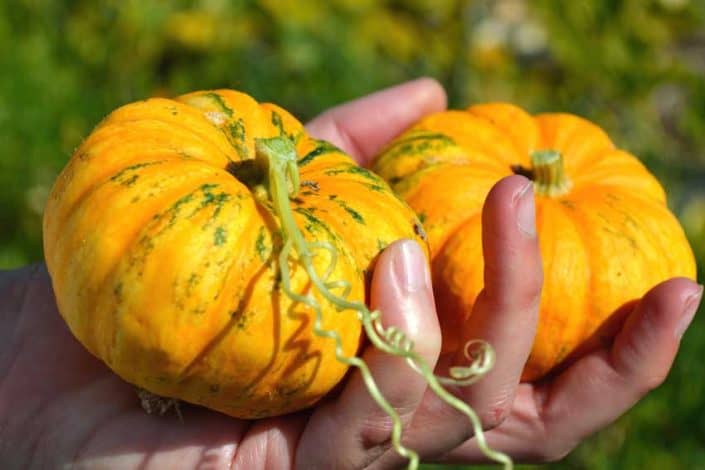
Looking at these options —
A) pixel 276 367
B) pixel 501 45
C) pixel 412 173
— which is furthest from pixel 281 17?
pixel 276 367

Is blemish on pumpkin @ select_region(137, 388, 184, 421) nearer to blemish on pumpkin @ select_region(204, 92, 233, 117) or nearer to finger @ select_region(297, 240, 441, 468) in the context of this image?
finger @ select_region(297, 240, 441, 468)

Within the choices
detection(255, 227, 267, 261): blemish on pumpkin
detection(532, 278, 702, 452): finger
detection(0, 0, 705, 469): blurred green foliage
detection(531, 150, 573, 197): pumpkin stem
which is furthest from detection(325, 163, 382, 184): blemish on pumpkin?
detection(0, 0, 705, 469): blurred green foliage

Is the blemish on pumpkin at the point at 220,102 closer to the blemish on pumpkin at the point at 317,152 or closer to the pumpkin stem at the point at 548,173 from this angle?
the blemish on pumpkin at the point at 317,152

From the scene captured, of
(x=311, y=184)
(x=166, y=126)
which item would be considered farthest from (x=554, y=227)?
(x=166, y=126)

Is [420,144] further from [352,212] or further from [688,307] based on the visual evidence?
[688,307]

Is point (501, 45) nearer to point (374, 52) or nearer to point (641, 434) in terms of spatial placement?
point (374, 52)
